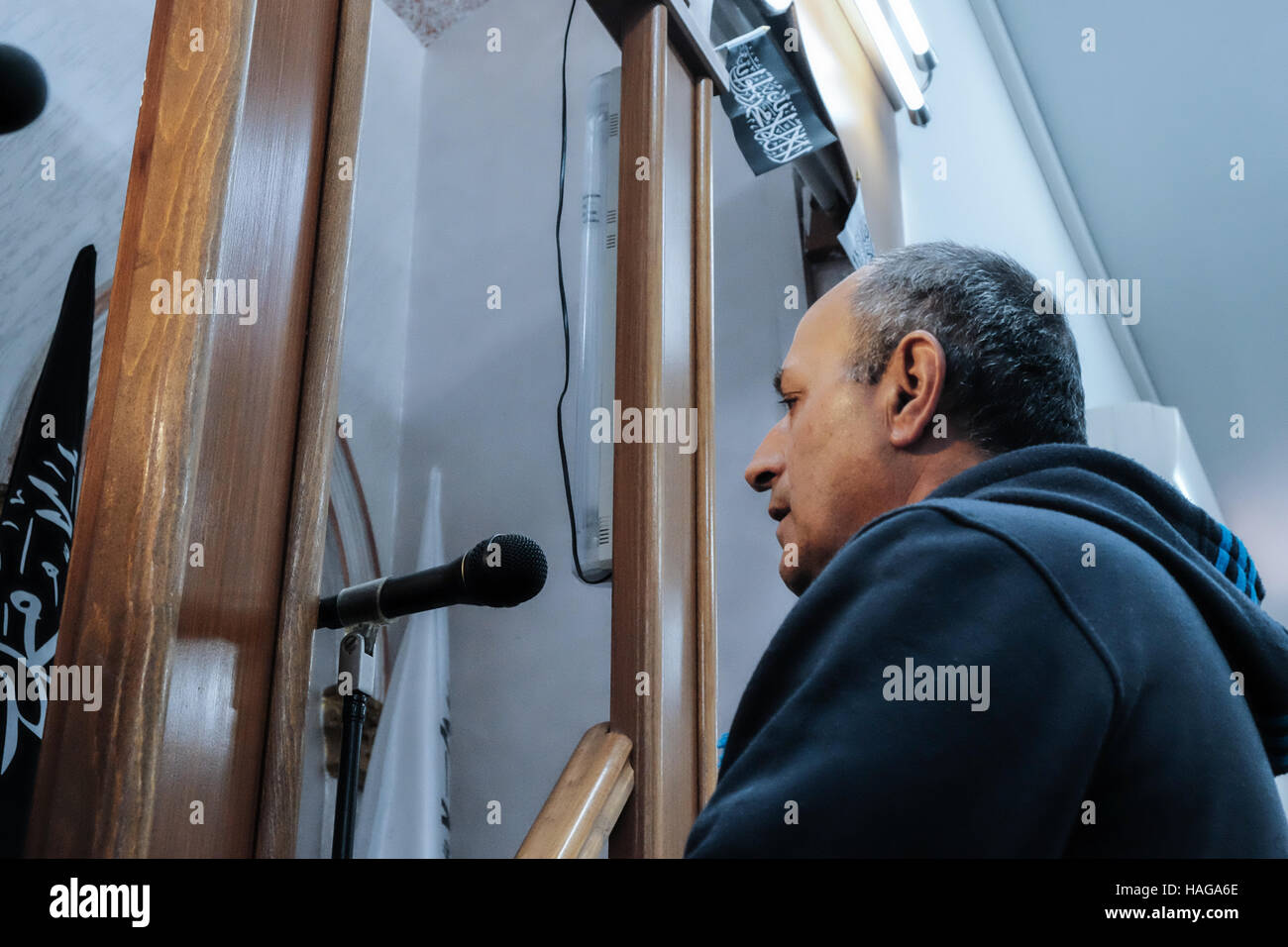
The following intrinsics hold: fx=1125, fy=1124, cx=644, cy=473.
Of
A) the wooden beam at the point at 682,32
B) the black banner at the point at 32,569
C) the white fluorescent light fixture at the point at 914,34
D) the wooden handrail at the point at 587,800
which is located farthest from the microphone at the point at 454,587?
the white fluorescent light fixture at the point at 914,34

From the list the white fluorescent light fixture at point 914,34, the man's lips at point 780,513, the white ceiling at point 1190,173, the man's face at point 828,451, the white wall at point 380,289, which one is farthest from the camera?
the white ceiling at point 1190,173

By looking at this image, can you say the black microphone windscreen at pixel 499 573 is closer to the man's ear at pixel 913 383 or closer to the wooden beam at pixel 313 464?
the wooden beam at pixel 313 464

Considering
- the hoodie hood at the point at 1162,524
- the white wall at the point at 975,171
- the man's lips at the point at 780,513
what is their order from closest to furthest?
1. the hoodie hood at the point at 1162,524
2. the man's lips at the point at 780,513
3. the white wall at the point at 975,171

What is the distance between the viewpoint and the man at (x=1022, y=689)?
652mm

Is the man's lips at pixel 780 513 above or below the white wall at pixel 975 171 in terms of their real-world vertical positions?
below

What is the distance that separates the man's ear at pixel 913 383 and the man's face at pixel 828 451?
0.01 meters

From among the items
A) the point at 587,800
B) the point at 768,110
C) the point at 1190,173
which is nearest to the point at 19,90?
the point at 768,110

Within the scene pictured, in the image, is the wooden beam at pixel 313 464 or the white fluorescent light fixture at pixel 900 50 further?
the white fluorescent light fixture at pixel 900 50

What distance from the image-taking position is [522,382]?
262 cm

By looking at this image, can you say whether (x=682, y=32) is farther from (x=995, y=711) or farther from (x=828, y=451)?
(x=995, y=711)

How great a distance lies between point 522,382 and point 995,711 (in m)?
2.04

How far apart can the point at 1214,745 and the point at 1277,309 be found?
4509mm

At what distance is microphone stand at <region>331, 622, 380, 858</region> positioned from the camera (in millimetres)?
987

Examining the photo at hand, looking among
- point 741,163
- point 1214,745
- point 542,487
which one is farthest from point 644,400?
point 741,163
